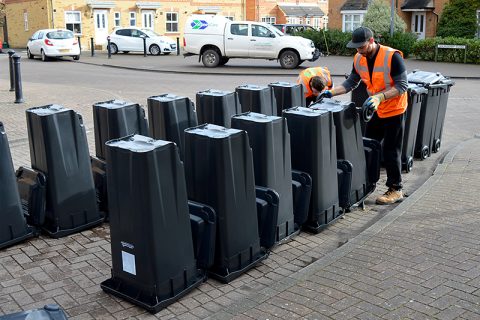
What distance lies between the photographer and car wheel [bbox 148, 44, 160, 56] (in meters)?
31.7

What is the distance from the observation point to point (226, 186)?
423 centimetres

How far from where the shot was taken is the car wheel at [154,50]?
31.7 meters

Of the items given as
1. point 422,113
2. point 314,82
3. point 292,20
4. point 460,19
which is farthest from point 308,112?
point 292,20

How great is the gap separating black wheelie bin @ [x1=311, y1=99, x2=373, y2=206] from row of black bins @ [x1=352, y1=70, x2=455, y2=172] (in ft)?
5.73

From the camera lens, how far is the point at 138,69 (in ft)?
75.4

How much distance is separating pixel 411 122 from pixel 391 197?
1638 mm

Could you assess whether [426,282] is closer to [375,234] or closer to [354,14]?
[375,234]

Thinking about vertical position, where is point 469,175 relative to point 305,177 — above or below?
below

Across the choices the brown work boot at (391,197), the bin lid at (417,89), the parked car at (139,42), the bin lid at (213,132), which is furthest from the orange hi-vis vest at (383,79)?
the parked car at (139,42)

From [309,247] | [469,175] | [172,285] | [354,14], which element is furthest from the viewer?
[354,14]

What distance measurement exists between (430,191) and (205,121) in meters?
2.64

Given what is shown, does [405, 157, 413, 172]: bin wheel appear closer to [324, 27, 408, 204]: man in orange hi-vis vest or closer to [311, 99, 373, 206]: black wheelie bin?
[324, 27, 408, 204]: man in orange hi-vis vest

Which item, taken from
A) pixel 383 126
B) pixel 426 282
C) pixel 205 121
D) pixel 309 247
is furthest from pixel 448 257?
pixel 205 121

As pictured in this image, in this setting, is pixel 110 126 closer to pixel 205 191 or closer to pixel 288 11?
pixel 205 191
